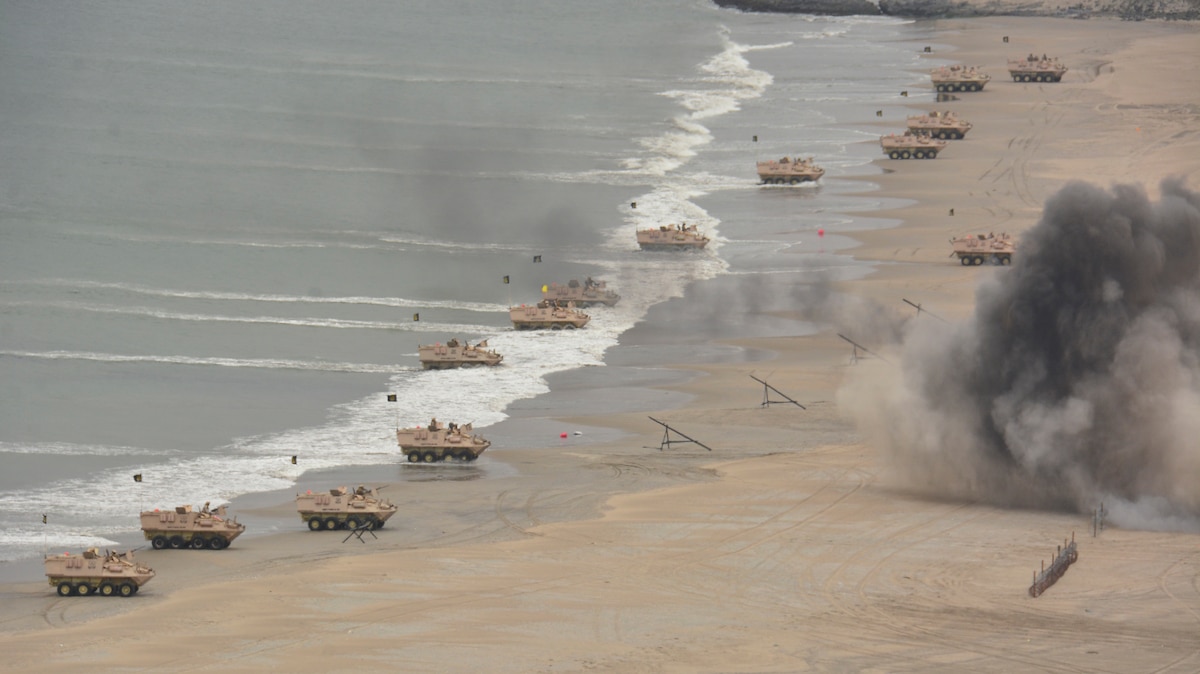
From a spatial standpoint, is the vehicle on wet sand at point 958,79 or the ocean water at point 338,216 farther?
the vehicle on wet sand at point 958,79

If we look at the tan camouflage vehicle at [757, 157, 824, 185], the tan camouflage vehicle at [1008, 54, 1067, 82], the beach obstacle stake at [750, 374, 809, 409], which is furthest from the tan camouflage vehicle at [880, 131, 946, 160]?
the beach obstacle stake at [750, 374, 809, 409]

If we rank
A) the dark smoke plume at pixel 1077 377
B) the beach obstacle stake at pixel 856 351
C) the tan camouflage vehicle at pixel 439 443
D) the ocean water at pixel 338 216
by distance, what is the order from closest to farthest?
the dark smoke plume at pixel 1077 377 < the tan camouflage vehicle at pixel 439 443 < the ocean water at pixel 338 216 < the beach obstacle stake at pixel 856 351

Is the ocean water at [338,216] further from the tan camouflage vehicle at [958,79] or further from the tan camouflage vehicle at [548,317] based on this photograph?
the tan camouflage vehicle at [958,79]

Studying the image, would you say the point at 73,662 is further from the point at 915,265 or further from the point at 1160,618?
the point at 915,265

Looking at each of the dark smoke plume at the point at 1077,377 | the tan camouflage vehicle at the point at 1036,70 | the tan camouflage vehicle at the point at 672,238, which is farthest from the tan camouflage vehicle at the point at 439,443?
the tan camouflage vehicle at the point at 1036,70

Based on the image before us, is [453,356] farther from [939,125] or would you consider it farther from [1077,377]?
[939,125]

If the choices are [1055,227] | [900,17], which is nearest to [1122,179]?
[1055,227]
